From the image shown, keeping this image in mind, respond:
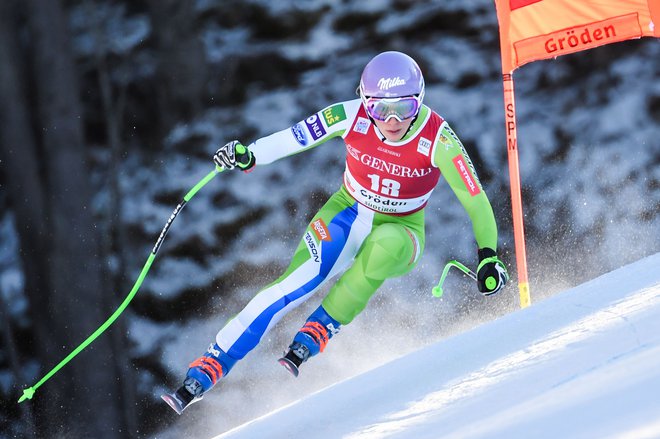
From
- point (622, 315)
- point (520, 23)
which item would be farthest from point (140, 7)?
point (622, 315)

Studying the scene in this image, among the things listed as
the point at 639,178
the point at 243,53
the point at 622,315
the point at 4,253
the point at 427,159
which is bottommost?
the point at 622,315

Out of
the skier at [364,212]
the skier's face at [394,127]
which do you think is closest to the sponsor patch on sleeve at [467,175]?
the skier at [364,212]

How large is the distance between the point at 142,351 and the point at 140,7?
2.33 meters

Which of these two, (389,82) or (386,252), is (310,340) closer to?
(386,252)

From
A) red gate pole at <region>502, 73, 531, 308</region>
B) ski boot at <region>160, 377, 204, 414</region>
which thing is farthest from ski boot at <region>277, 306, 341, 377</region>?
red gate pole at <region>502, 73, 531, 308</region>

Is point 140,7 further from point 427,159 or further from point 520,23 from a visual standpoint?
point 427,159

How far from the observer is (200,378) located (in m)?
3.18

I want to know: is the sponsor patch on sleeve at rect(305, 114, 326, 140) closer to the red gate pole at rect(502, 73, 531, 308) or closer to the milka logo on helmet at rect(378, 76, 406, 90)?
the milka logo on helmet at rect(378, 76, 406, 90)

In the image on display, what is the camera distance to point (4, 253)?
6.02 meters

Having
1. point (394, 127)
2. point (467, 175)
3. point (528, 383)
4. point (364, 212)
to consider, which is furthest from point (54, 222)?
point (528, 383)

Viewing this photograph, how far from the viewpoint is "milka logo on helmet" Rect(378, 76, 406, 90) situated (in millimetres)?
3168

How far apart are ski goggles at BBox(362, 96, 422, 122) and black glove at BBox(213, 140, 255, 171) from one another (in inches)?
18.5

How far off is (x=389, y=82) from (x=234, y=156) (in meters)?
0.61

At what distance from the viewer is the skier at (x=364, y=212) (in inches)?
126
